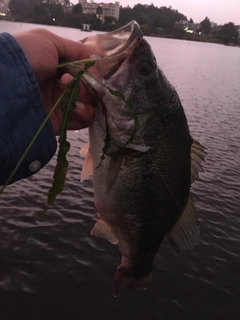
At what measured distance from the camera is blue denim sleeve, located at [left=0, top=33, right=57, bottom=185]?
191 centimetres

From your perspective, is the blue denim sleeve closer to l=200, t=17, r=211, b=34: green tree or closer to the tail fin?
the tail fin

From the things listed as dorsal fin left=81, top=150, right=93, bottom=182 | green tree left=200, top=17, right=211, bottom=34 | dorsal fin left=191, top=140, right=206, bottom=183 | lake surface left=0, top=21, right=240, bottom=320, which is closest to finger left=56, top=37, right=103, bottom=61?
dorsal fin left=81, top=150, right=93, bottom=182

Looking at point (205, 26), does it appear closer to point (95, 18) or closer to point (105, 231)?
point (95, 18)

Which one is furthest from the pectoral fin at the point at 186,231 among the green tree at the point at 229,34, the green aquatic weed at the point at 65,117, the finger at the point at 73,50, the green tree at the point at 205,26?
the green tree at the point at 205,26

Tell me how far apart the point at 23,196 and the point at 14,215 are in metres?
1.06

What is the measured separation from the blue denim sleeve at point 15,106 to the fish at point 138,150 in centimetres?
41

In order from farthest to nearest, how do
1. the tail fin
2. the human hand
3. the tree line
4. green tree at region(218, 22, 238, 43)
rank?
1. green tree at region(218, 22, 238, 43)
2. the tree line
3. the tail fin
4. the human hand

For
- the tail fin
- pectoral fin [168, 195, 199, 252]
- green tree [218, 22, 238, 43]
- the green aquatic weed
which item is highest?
the green aquatic weed

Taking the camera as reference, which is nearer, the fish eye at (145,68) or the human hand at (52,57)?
the human hand at (52,57)

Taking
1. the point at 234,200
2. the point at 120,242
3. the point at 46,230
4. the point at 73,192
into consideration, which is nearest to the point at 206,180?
the point at 234,200

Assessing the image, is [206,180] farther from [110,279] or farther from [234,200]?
[110,279]

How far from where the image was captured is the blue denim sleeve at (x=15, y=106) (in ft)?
6.25

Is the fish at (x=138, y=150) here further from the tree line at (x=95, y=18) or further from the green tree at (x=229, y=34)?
the green tree at (x=229, y=34)

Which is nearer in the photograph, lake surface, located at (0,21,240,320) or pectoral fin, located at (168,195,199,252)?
pectoral fin, located at (168,195,199,252)
